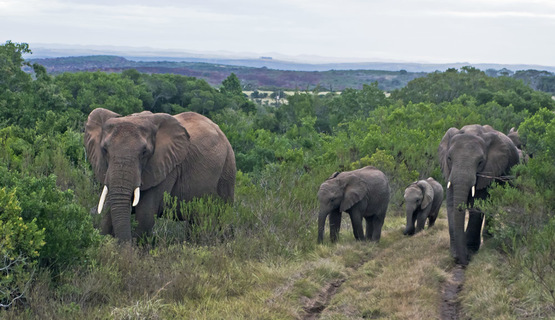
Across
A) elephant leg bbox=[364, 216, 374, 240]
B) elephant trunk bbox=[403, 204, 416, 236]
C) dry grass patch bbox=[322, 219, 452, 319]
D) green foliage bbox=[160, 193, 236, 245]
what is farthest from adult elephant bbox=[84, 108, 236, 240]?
elephant trunk bbox=[403, 204, 416, 236]

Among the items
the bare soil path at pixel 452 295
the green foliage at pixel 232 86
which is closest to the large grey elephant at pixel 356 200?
the bare soil path at pixel 452 295

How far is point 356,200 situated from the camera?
13.6m

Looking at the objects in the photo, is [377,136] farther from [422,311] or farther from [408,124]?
[422,311]

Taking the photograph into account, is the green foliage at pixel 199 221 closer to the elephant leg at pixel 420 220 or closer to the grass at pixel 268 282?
the grass at pixel 268 282

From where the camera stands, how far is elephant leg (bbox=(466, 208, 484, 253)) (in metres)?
12.7

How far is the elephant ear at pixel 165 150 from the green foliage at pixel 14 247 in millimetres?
3075

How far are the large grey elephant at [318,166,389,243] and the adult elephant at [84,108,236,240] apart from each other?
2434 mm

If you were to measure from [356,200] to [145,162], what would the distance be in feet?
16.6

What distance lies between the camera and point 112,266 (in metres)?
8.35

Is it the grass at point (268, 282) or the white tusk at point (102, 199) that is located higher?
the white tusk at point (102, 199)

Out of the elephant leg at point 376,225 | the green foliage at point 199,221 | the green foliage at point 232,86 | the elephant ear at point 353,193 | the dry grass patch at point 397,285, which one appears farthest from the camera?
the green foliage at point 232,86

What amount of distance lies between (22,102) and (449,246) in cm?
1913

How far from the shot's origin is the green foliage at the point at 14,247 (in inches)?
269

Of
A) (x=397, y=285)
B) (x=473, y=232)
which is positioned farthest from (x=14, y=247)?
(x=473, y=232)
